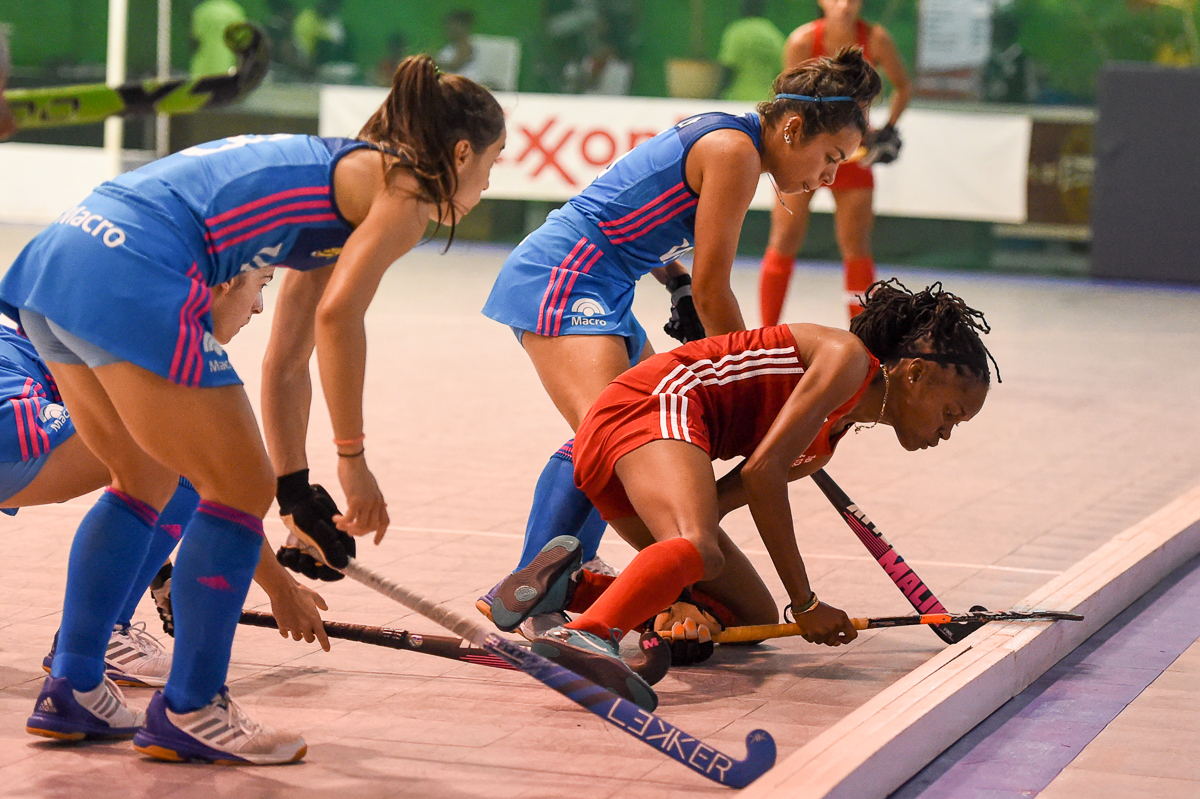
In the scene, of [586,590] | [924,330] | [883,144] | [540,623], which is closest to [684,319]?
[924,330]

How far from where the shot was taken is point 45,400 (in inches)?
128

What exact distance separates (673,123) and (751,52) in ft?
3.00

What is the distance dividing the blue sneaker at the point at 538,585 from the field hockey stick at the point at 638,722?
0.35 m

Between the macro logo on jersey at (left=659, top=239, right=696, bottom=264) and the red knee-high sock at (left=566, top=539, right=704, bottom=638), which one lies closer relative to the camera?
the red knee-high sock at (left=566, top=539, right=704, bottom=638)

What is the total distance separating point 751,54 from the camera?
13484mm

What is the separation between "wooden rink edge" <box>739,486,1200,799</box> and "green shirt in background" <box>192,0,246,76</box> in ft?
38.0

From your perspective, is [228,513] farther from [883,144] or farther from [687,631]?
[883,144]

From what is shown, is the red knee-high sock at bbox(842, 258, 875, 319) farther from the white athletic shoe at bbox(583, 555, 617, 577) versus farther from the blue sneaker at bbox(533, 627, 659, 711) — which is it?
the blue sneaker at bbox(533, 627, 659, 711)

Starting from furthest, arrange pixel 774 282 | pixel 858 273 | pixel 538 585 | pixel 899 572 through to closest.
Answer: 1. pixel 858 273
2. pixel 774 282
3. pixel 899 572
4. pixel 538 585

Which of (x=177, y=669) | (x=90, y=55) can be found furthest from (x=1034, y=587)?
(x=90, y=55)

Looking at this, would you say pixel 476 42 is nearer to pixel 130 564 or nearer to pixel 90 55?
pixel 90 55

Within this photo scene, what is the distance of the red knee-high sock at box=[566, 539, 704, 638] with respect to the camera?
3.01 meters

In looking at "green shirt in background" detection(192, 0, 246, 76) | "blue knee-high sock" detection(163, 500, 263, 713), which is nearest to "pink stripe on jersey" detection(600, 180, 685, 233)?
"blue knee-high sock" detection(163, 500, 263, 713)

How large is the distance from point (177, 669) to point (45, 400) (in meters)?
0.82
